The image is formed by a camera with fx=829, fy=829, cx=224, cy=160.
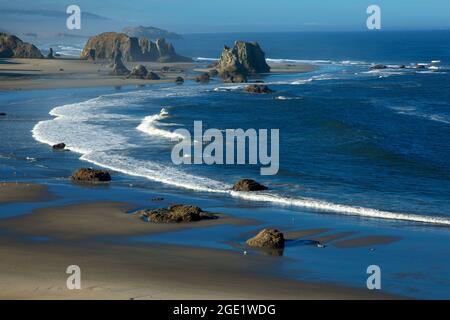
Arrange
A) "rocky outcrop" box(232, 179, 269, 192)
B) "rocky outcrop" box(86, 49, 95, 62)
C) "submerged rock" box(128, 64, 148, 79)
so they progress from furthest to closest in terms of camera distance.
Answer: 1. "rocky outcrop" box(86, 49, 95, 62)
2. "submerged rock" box(128, 64, 148, 79)
3. "rocky outcrop" box(232, 179, 269, 192)

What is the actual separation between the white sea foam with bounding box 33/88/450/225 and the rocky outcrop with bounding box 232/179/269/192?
368 millimetres

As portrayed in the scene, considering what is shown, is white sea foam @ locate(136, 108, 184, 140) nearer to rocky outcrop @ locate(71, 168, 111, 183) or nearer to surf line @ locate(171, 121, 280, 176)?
surf line @ locate(171, 121, 280, 176)

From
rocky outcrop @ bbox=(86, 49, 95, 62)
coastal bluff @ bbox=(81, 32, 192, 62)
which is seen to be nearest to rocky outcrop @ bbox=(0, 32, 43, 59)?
rocky outcrop @ bbox=(86, 49, 95, 62)

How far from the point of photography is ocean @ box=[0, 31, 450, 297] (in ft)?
85.4

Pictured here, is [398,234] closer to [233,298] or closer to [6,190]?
[233,298]

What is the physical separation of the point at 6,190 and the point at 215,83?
56.0 meters

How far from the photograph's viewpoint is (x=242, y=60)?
3927 inches

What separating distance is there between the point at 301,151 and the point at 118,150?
8.72 meters

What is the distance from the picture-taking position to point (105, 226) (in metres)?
24.8

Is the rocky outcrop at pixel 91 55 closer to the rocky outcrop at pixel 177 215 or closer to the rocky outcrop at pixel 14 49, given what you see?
the rocky outcrop at pixel 14 49

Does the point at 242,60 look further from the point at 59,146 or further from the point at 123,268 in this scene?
the point at 123,268

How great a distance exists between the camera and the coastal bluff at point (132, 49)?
128250 millimetres

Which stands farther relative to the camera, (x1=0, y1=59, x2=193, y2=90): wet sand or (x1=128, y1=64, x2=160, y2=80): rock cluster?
(x1=128, y1=64, x2=160, y2=80): rock cluster
